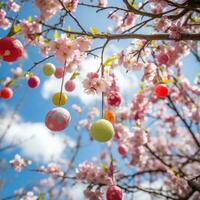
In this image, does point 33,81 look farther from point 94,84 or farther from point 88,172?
point 88,172

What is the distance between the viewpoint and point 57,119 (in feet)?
7.00

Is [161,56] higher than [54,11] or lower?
lower

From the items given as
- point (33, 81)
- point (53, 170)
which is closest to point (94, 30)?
point (33, 81)

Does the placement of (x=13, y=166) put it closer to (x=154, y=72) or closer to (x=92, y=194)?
(x=92, y=194)

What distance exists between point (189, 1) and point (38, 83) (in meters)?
1.91

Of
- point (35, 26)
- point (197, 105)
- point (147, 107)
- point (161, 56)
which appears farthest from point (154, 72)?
point (147, 107)

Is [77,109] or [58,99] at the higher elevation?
[77,109]

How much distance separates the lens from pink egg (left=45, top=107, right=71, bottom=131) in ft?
7.02

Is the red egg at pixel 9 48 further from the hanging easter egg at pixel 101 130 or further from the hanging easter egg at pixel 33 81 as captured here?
the hanging easter egg at pixel 33 81

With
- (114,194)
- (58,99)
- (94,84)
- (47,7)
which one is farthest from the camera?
(47,7)

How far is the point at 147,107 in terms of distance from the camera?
7680 millimetres

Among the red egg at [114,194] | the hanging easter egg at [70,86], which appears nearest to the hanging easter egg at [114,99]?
the hanging easter egg at [70,86]

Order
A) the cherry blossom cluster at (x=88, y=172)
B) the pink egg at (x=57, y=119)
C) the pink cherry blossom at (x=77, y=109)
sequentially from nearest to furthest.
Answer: the pink egg at (x=57, y=119)
the cherry blossom cluster at (x=88, y=172)
the pink cherry blossom at (x=77, y=109)

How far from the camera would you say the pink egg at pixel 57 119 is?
214 cm
